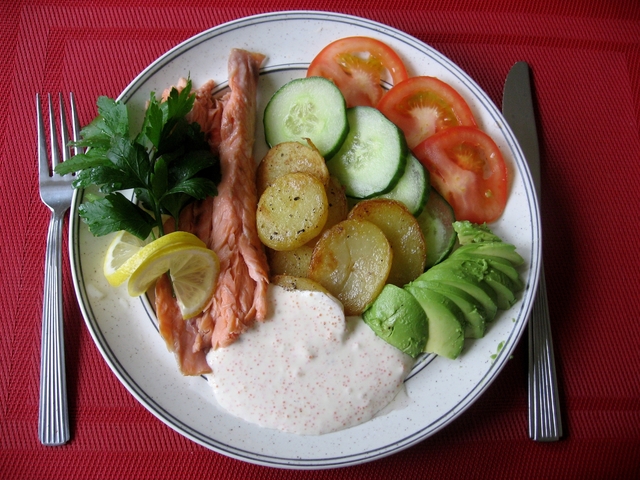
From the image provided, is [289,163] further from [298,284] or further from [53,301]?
[53,301]

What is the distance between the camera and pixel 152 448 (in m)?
2.33

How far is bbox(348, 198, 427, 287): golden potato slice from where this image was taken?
89.8 inches

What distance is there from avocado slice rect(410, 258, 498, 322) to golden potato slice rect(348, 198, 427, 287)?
7 centimetres

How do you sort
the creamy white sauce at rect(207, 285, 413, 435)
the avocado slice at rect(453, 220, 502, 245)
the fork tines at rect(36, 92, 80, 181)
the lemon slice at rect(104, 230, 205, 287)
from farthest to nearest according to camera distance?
1. the fork tines at rect(36, 92, 80, 181)
2. the avocado slice at rect(453, 220, 502, 245)
3. the creamy white sauce at rect(207, 285, 413, 435)
4. the lemon slice at rect(104, 230, 205, 287)

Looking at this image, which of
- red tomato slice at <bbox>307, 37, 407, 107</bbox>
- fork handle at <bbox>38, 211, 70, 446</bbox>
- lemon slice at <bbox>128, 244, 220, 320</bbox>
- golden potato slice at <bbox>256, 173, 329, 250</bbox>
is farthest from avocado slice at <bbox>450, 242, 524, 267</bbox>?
fork handle at <bbox>38, 211, 70, 446</bbox>

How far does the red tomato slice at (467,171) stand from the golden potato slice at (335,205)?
0.42 m

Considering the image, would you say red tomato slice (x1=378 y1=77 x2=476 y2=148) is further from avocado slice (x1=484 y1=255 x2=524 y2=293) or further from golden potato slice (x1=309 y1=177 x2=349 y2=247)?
avocado slice (x1=484 y1=255 x2=524 y2=293)

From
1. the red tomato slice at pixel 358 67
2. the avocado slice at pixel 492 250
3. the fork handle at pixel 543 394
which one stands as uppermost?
the red tomato slice at pixel 358 67

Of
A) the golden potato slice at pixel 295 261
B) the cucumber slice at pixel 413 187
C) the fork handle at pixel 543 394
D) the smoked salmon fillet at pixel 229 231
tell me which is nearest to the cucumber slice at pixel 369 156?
the cucumber slice at pixel 413 187

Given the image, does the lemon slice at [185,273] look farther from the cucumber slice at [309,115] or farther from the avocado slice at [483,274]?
the avocado slice at [483,274]

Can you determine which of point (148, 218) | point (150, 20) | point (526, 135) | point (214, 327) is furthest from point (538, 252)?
point (150, 20)

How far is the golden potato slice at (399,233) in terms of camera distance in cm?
228

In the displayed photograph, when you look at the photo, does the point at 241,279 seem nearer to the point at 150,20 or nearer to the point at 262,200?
the point at 262,200

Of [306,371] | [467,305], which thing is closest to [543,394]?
[467,305]
